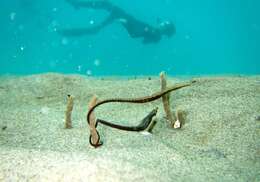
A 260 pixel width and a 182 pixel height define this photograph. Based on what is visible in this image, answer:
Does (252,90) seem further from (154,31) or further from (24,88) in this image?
(154,31)

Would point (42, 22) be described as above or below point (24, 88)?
above

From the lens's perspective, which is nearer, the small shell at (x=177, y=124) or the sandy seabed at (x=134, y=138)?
the sandy seabed at (x=134, y=138)

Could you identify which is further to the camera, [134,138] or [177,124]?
[177,124]

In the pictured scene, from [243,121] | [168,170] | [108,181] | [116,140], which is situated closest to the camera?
[108,181]

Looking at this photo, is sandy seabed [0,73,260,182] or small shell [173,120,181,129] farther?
small shell [173,120,181,129]

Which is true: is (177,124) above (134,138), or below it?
above

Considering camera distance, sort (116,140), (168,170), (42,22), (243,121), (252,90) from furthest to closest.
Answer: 1. (42,22)
2. (252,90)
3. (243,121)
4. (116,140)
5. (168,170)

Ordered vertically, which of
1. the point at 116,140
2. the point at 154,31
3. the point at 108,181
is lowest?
the point at 108,181

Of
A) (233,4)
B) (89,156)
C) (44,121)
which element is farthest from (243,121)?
(233,4)
